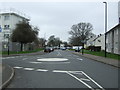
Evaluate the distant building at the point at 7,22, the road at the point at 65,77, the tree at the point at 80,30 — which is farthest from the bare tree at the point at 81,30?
the road at the point at 65,77

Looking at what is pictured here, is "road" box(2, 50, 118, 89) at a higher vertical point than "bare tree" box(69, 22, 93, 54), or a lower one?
lower

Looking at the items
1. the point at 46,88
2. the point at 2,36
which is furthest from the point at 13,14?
the point at 46,88

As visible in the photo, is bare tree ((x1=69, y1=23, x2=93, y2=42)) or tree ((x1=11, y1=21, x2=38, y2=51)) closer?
tree ((x1=11, y1=21, x2=38, y2=51))

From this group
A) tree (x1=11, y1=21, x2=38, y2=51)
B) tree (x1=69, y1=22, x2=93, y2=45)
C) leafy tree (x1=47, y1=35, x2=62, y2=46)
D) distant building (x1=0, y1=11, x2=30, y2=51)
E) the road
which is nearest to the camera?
the road

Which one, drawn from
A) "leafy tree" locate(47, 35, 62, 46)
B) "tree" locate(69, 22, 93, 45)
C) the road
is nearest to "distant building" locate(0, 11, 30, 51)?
"tree" locate(69, 22, 93, 45)

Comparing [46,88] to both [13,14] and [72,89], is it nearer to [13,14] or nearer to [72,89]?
[72,89]

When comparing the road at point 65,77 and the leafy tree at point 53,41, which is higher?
the leafy tree at point 53,41

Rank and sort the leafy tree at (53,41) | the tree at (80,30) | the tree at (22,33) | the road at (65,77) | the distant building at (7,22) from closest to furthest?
the road at (65,77) < the tree at (22,33) < the distant building at (7,22) < the tree at (80,30) < the leafy tree at (53,41)

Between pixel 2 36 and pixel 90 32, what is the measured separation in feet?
147

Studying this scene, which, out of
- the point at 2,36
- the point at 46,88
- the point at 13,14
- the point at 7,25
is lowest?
the point at 46,88

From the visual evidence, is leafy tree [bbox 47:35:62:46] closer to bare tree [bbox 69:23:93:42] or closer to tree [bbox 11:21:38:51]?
bare tree [bbox 69:23:93:42]

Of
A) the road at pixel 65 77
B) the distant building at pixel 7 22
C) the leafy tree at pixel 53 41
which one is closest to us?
the road at pixel 65 77

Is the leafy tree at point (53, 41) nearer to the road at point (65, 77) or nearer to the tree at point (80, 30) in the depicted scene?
the tree at point (80, 30)

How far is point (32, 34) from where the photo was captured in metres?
50.7
